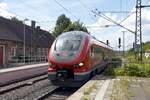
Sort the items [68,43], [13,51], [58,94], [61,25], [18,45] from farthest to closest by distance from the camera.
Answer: [61,25], [18,45], [13,51], [68,43], [58,94]

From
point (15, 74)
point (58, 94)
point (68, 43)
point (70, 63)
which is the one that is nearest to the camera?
point (58, 94)

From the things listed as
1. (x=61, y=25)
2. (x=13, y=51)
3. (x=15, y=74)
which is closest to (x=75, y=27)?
(x=61, y=25)

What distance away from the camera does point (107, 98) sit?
11.1 metres

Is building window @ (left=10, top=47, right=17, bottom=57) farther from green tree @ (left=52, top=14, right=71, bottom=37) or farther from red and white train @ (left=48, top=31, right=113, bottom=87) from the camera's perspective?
green tree @ (left=52, top=14, right=71, bottom=37)

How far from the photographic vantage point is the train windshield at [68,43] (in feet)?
55.0

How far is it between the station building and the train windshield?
20316 millimetres

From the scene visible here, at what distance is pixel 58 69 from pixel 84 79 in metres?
1.30

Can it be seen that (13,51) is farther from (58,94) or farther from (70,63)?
(58,94)

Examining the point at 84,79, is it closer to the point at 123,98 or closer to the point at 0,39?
the point at 123,98

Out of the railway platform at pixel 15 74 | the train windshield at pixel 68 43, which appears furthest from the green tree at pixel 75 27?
the train windshield at pixel 68 43

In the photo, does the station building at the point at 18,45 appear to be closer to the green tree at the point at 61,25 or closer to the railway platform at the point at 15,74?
the railway platform at the point at 15,74

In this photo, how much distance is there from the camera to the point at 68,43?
56.1ft

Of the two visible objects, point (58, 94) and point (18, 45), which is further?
point (18, 45)

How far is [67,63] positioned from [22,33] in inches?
1521
